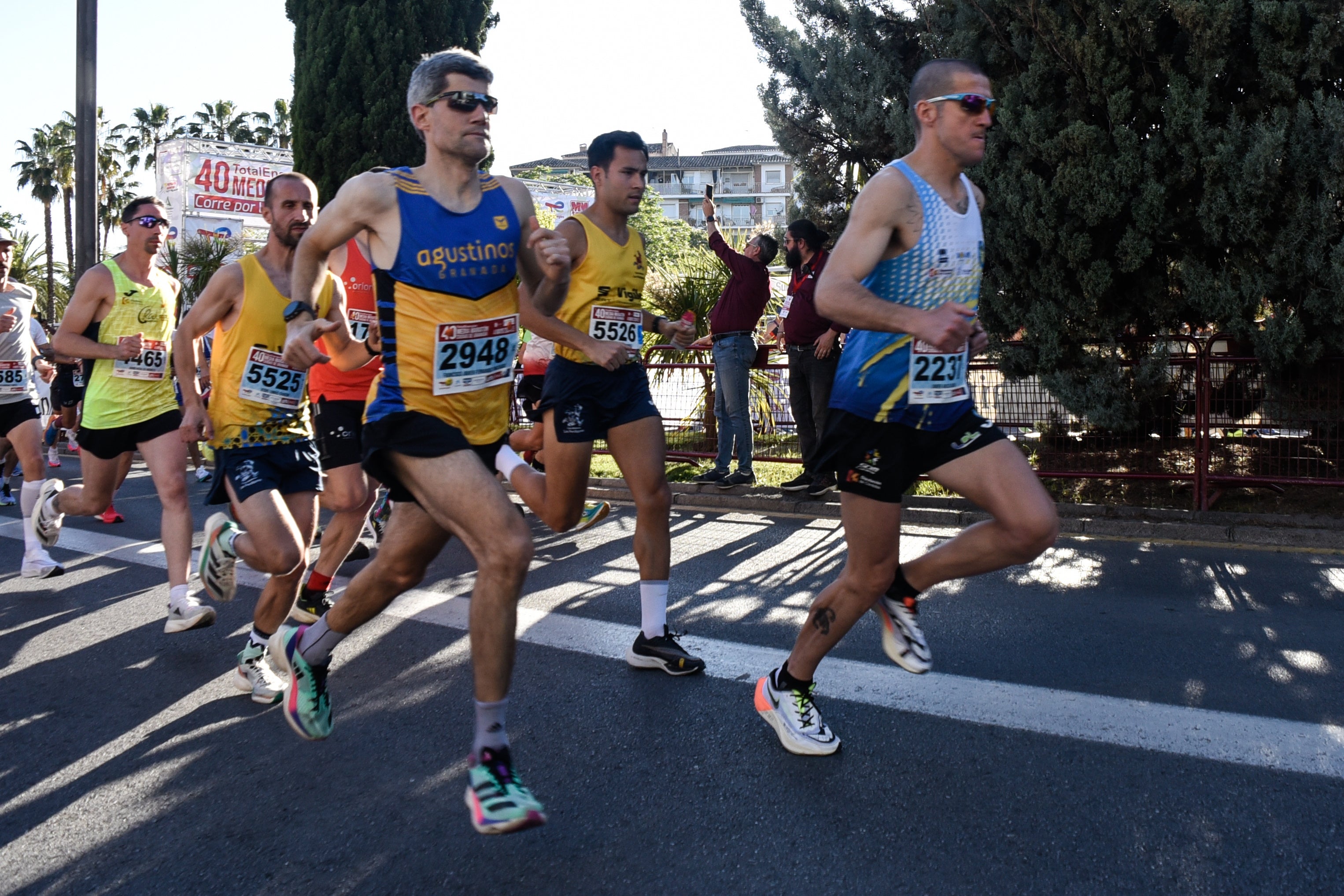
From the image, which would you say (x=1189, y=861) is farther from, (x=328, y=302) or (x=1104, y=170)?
(x=1104, y=170)

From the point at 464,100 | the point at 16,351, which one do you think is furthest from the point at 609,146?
the point at 16,351

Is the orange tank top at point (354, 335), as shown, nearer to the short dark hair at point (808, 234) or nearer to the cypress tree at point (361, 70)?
the short dark hair at point (808, 234)

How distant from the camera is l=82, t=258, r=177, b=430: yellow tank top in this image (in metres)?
6.04

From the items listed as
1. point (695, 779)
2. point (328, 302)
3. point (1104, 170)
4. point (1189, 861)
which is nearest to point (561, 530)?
point (328, 302)

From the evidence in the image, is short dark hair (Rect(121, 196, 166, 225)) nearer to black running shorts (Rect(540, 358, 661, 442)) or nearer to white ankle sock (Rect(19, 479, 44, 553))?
white ankle sock (Rect(19, 479, 44, 553))

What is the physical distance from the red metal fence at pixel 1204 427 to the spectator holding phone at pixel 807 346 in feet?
3.93

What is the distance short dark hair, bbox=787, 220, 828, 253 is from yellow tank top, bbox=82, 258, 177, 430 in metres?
4.94

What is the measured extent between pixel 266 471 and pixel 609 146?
2.03 m

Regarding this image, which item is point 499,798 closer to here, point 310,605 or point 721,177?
point 310,605

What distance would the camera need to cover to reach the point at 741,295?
31.5 feet

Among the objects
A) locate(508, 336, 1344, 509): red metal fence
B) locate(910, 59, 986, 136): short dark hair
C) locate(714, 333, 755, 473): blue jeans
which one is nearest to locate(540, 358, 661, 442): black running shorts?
locate(910, 59, 986, 136): short dark hair

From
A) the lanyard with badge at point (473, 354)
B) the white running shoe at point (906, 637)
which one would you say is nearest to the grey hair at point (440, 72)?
the lanyard with badge at point (473, 354)

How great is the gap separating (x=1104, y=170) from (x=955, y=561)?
17.5ft

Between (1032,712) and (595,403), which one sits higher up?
(595,403)
